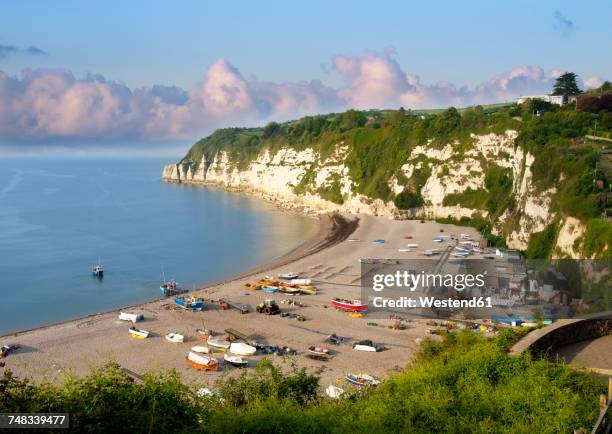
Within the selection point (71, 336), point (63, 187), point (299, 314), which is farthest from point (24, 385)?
point (63, 187)

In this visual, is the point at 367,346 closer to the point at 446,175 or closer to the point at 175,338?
the point at 175,338

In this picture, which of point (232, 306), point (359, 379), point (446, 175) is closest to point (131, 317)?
point (232, 306)

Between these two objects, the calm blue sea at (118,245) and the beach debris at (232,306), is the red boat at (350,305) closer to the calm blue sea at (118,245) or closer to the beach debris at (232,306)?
the beach debris at (232,306)

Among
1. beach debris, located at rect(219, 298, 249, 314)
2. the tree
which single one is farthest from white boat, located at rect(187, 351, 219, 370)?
the tree

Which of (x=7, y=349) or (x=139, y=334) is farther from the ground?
(x=139, y=334)

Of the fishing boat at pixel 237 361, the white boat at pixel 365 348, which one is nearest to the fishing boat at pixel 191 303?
the fishing boat at pixel 237 361

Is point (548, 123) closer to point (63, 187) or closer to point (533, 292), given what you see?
point (533, 292)
